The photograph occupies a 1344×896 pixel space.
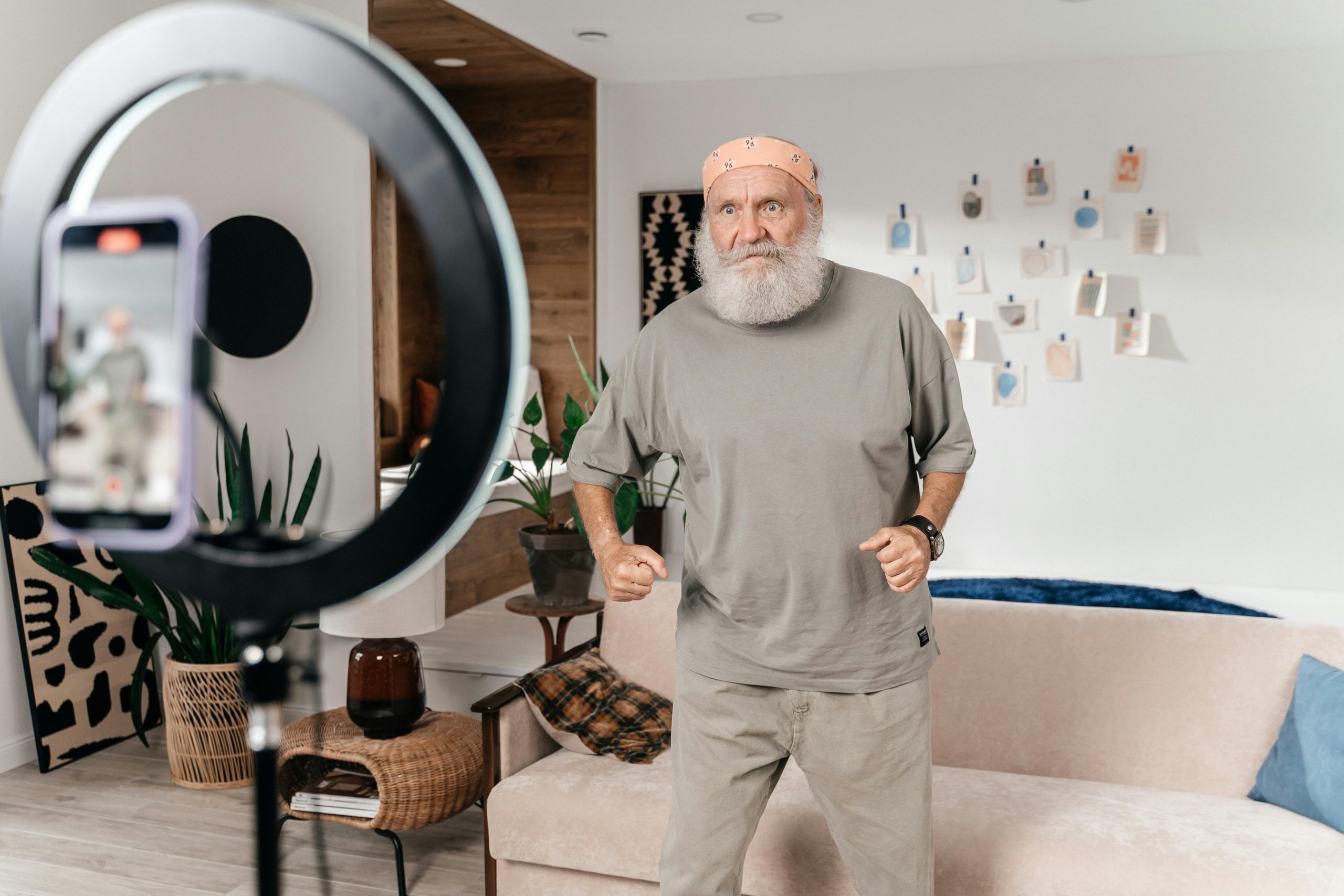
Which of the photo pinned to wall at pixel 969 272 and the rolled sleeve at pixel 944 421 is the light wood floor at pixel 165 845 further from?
the photo pinned to wall at pixel 969 272

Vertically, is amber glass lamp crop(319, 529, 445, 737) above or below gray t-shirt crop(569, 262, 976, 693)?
below

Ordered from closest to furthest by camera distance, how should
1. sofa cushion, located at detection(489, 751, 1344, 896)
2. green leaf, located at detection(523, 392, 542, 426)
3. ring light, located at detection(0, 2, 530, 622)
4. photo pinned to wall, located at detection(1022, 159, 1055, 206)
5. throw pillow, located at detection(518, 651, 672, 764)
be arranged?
ring light, located at detection(0, 2, 530, 622) < sofa cushion, located at detection(489, 751, 1344, 896) < throw pillow, located at detection(518, 651, 672, 764) < green leaf, located at detection(523, 392, 542, 426) < photo pinned to wall, located at detection(1022, 159, 1055, 206)

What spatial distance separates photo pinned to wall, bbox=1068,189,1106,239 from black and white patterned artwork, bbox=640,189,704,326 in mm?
1786

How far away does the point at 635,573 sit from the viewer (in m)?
1.14

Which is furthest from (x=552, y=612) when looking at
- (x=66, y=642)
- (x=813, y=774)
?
(x=813, y=774)

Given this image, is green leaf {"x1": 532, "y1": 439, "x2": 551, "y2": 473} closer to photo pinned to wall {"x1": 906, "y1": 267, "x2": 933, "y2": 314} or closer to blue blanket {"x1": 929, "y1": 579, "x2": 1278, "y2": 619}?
blue blanket {"x1": 929, "y1": 579, "x2": 1278, "y2": 619}

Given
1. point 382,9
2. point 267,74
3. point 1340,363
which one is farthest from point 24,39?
point 1340,363

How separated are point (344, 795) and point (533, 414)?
3.65 ft

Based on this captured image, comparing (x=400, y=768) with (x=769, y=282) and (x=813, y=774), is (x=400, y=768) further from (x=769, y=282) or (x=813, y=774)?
(x=769, y=282)

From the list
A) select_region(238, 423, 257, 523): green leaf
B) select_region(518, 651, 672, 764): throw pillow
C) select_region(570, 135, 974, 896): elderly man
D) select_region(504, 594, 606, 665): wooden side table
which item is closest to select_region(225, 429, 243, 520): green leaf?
select_region(238, 423, 257, 523): green leaf

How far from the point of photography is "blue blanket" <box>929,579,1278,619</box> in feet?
13.9

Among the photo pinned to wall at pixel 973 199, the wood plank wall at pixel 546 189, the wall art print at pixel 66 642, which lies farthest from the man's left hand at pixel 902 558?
the photo pinned to wall at pixel 973 199

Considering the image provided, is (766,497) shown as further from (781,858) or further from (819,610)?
(781,858)

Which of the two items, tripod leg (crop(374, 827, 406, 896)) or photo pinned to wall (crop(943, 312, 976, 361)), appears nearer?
tripod leg (crop(374, 827, 406, 896))
